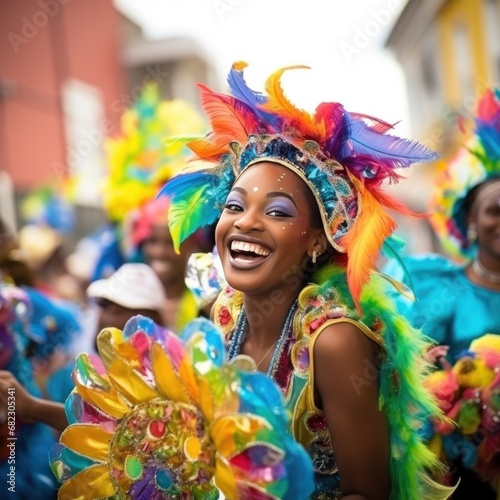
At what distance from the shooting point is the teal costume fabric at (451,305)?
12.2ft

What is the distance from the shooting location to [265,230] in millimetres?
2318

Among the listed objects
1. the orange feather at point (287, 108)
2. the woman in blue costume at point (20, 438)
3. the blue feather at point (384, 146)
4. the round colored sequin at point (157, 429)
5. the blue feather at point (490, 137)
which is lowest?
the woman in blue costume at point (20, 438)

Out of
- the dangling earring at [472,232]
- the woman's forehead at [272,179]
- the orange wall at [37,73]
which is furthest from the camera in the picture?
the orange wall at [37,73]

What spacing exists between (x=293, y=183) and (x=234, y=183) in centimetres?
24

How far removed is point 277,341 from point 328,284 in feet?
0.83

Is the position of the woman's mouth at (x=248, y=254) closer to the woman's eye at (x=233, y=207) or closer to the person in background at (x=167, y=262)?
the woman's eye at (x=233, y=207)

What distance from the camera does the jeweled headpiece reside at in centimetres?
396

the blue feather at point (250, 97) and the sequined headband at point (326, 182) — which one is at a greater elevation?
the blue feather at point (250, 97)

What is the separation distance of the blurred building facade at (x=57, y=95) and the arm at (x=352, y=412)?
7392 millimetres

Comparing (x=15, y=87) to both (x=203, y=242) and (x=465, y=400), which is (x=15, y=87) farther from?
(x=465, y=400)

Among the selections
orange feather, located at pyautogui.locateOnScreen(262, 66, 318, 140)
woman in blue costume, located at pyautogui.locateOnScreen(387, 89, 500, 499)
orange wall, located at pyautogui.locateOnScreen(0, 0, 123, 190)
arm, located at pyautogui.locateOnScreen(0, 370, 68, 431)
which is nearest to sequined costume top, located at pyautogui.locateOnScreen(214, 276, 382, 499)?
orange feather, located at pyautogui.locateOnScreen(262, 66, 318, 140)

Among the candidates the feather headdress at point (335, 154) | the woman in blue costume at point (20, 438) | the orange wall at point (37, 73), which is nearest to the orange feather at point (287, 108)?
the feather headdress at point (335, 154)

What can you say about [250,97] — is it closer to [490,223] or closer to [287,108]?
[287,108]

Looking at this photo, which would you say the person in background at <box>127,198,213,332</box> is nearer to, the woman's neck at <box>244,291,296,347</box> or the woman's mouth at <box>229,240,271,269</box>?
the woman's neck at <box>244,291,296,347</box>
